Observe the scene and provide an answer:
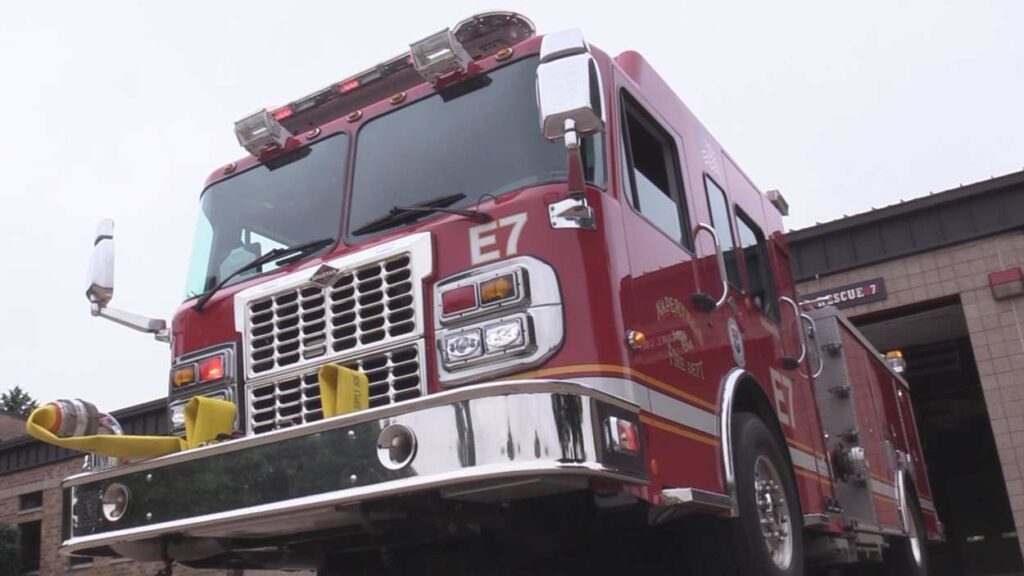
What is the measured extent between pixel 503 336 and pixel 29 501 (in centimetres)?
1917

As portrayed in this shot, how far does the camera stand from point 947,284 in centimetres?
1248

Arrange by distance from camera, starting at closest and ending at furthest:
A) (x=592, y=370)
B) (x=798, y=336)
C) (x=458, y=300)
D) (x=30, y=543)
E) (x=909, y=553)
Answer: (x=592, y=370) → (x=458, y=300) → (x=798, y=336) → (x=909, y=553) → (x=30, y=543)

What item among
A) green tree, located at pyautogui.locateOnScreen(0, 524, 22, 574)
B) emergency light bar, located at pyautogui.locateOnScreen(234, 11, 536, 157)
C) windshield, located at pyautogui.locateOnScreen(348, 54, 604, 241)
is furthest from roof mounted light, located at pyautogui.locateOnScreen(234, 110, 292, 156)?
green tree, located at pyautogui.locateOnScreen(0, 524, 22, 574)

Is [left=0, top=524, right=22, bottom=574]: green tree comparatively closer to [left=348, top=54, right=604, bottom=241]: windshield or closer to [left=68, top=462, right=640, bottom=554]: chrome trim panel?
[left=68, top=462, right=640, bottom=554]: chrome trim panel

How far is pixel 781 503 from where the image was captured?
4.58m

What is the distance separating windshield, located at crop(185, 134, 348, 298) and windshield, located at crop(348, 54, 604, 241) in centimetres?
16

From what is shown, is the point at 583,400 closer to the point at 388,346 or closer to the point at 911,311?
the point at 388,346

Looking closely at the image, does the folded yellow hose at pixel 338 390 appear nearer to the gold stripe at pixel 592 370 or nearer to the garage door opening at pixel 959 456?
the gold stripe at pixel 592 370

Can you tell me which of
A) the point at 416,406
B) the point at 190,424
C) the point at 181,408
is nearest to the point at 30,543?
the point at 181,408

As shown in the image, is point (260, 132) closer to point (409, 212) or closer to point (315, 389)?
point (409, 212)

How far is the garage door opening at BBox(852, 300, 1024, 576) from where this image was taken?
15.6 meters

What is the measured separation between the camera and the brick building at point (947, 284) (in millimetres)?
11695

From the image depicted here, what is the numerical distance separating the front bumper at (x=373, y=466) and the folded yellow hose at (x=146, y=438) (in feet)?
0.34

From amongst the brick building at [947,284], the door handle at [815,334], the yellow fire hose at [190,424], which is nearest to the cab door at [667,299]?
the yellow fire hose at [190,424]
